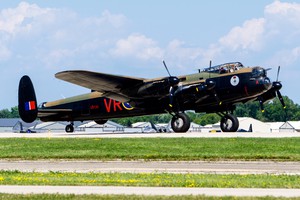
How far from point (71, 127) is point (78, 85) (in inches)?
769

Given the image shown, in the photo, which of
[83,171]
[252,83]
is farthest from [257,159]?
[252,83]

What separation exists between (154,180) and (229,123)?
36.0m

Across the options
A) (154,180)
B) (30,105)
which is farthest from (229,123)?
(154,180)

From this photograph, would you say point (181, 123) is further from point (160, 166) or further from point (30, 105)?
point (160, 166)

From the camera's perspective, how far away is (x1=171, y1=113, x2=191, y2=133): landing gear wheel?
55.1 m

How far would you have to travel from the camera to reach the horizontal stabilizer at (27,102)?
61656mm

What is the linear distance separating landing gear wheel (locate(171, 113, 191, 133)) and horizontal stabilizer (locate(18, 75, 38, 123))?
13.5 m

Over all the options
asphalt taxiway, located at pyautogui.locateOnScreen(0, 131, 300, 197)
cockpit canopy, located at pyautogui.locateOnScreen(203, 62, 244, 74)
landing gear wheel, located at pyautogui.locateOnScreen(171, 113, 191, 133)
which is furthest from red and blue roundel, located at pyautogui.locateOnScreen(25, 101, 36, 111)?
asphalt taxiway, located at pyautogui.locateOnScreen(0, 131, 300, 197)

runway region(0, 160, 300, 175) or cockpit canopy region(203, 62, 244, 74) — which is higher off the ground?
cockpit canopy region(203, 62, 244, 74)

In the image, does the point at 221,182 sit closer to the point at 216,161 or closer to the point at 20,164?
the point at 216,161

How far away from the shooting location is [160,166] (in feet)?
95.6

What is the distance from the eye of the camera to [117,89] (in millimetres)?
55719

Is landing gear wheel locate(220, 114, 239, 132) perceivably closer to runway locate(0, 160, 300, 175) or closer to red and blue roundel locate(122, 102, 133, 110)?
red and blue roundel locate(122, 102, 133, 110)

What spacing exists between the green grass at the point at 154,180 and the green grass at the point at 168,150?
9475mm
